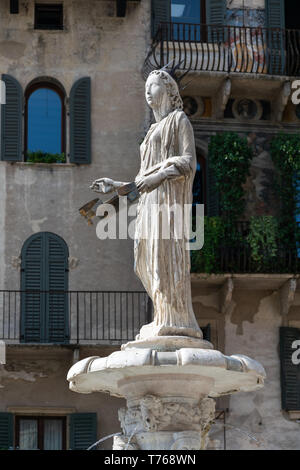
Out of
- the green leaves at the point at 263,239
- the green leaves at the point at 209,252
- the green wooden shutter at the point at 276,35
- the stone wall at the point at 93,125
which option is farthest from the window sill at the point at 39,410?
the green wooden shutter at the point at 276,35

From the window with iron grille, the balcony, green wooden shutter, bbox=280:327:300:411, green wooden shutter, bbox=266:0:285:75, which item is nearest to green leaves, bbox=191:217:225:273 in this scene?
the balcony

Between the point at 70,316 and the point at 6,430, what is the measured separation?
2.35 meters

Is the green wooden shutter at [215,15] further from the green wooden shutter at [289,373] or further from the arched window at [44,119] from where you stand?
the green wooden shutter at [289,373]

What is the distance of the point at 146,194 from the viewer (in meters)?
11.9

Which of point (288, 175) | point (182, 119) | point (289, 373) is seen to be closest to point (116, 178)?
point (288, 175)

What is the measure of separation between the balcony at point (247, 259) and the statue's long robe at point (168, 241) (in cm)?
1008

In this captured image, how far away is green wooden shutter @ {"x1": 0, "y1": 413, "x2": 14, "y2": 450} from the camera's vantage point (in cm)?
2169

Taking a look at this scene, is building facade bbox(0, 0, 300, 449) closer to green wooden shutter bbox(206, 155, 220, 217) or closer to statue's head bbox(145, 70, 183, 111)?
green wooden shutter bbox(206, 155, 220, 217)

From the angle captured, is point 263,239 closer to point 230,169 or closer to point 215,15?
point 230,169

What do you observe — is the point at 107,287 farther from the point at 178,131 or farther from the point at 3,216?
the point at 178,131

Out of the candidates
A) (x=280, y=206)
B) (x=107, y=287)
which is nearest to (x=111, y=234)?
(x=107, y=287)

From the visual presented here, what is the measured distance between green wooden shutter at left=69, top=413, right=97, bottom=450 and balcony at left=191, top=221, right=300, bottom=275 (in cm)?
330
